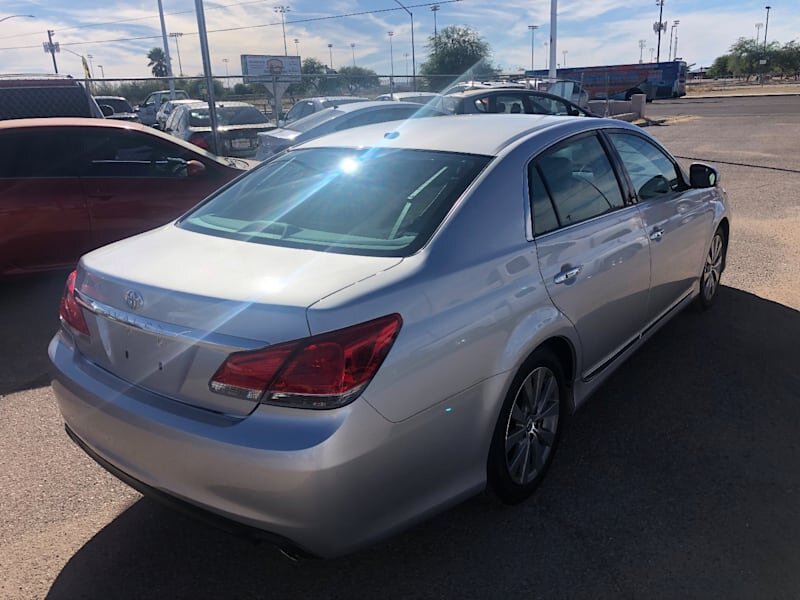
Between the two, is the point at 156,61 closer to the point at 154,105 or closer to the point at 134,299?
the point at 154,105

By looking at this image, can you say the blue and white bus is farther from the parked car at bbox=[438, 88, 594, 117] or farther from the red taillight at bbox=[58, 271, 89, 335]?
the red taillight at bbox=[58, 271, 89, 335]

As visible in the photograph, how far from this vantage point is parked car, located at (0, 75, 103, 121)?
404 inches

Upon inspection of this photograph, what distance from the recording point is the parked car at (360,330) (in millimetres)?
2023

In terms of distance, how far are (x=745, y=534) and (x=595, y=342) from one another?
1.04 m

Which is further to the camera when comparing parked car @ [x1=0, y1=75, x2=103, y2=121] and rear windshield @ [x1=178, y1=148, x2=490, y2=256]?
parked car @ [x1=0, y1=75, x2=103, y2=121]

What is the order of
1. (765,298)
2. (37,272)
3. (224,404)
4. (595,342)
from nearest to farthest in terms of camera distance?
(224,404) < (595,342) < (765,298) < (37,272)

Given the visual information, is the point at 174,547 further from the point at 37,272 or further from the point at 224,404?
the point at 37,272

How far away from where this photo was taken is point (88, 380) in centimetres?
247

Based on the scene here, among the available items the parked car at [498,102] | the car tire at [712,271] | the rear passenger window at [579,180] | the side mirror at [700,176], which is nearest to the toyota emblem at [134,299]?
the rear passenger window at [579,180]

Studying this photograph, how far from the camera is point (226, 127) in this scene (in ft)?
48.1


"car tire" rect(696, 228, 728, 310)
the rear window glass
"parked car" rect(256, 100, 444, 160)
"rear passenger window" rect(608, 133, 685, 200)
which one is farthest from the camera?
the rear window glass

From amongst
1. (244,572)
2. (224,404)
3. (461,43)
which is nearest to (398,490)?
(224,404)

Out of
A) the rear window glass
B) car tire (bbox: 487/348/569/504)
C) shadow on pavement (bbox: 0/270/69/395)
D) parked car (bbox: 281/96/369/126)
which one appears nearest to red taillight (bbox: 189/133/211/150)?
parked car (bbox: 281/96/369/126)

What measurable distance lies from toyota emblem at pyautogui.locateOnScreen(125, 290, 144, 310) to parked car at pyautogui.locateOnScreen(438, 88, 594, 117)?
11.5 meters
